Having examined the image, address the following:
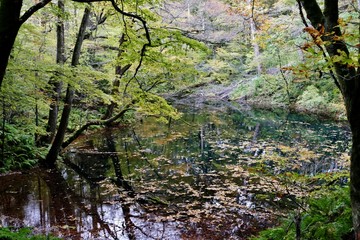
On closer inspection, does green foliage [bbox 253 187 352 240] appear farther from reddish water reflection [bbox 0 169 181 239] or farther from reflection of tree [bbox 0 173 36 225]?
reflection of tree [bbox 0 173 36 225]

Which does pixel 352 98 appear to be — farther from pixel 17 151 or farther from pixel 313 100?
pixel 313 100

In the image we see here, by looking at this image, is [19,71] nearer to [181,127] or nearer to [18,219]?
[18,219]

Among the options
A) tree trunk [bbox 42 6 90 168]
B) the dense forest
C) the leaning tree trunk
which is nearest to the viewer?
the leaning tree trunk

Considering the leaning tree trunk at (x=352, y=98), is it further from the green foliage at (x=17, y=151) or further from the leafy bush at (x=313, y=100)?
the leafy bush at (x=313, y=100)

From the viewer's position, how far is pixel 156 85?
43.9ft

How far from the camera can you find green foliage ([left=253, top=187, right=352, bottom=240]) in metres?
2.92

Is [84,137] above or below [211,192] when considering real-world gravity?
above

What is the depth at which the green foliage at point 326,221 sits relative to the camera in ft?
9.59

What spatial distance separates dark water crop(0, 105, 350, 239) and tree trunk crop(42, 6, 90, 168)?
51cm

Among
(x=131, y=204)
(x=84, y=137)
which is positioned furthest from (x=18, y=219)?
(x=84, y=137)

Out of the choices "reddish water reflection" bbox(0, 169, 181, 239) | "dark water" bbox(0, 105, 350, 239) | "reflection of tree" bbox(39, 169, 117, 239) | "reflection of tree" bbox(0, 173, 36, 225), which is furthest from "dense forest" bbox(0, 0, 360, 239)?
"reflection of tree" bbox(0, 173, 36, 225)

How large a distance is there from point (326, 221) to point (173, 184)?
522 cm

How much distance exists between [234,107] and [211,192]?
17858 millimetres

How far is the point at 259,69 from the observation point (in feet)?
88.5
